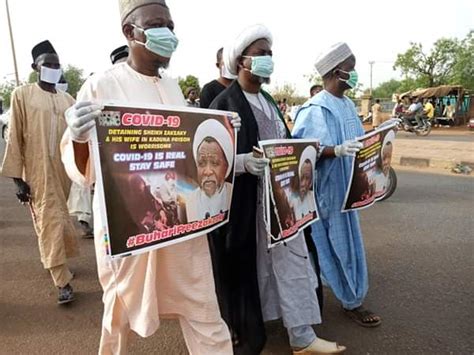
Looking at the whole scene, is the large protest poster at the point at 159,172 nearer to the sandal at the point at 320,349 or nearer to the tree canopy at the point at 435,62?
the sandal at the point at 320,349

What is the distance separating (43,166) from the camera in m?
3.29

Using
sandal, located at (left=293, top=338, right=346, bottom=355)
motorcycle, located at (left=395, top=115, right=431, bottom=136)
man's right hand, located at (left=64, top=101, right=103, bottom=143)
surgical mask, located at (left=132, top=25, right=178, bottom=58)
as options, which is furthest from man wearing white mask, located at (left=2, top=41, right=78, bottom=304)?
motorcycle, located at (left=395, top=115, right=431, bottom=136)

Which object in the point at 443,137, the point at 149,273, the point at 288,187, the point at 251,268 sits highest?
the point at 288,187

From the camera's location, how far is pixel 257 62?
2363 millimetres

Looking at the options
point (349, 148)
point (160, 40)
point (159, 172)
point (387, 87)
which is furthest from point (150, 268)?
point (387, 87)

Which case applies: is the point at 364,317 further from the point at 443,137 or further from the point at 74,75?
the point at 74,75

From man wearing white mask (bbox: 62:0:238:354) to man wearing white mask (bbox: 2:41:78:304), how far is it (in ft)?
4.77

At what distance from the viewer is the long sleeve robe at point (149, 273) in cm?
189

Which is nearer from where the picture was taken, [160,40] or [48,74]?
[160,40]

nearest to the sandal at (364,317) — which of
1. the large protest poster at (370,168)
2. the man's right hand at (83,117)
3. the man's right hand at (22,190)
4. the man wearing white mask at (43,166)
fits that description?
the large protest poster at (370,168)

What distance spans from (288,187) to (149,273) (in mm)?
834

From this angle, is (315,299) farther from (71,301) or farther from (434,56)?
(434,56)

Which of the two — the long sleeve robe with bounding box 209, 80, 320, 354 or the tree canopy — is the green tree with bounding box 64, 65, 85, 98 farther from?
the long sleeve robe with bounding box 209, 80, 320, 354

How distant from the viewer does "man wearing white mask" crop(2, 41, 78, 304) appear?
327 centimetres
